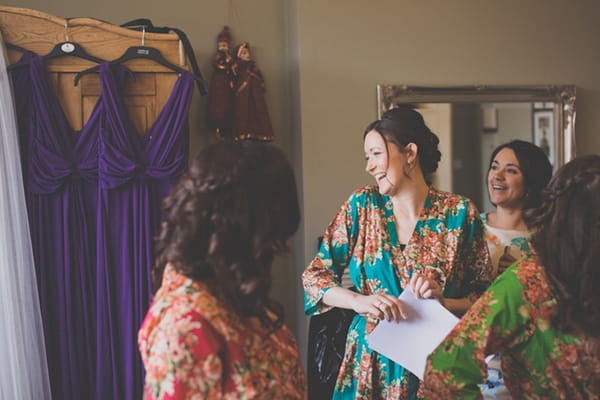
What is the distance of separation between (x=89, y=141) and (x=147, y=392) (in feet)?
5.19

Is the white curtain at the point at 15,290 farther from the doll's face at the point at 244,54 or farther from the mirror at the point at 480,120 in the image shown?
the mirror at the point at 480,120

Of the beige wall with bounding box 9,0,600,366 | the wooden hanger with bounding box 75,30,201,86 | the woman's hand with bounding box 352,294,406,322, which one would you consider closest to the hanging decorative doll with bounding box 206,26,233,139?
the beige wall with bounding box 9,0,600,366

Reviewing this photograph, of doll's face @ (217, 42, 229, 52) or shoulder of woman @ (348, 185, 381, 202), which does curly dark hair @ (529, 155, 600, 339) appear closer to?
shoulder of woman @ (348, 185, 381, 202)

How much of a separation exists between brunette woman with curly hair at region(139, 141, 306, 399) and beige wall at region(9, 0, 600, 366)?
81.8 inches

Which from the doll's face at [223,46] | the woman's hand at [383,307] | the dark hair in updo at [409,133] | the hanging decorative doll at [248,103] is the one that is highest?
the doll's face at [223,46]

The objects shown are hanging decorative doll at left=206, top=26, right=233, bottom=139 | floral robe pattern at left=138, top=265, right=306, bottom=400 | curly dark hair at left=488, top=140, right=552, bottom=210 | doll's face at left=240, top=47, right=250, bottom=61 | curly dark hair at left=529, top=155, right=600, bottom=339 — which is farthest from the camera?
doll's face at left=240, top=47, right=250, bottom=61

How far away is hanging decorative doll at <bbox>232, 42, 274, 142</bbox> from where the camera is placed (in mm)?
3014

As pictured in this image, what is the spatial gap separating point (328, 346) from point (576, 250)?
1.08 metres

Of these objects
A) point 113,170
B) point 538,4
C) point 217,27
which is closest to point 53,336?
point 113,170

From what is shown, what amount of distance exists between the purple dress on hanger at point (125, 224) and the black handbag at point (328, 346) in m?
0.71

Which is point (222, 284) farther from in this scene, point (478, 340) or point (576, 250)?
point (576, 250)

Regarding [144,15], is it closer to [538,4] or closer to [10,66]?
[10,66]

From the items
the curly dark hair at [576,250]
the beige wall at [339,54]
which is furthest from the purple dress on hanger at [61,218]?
the curly dark hair at [576,250]

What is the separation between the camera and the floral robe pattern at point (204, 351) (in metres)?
0.93
